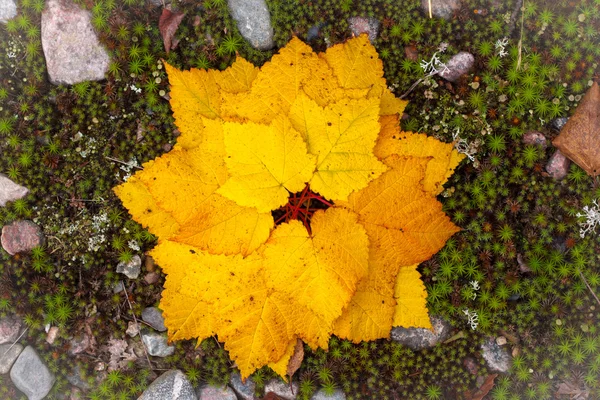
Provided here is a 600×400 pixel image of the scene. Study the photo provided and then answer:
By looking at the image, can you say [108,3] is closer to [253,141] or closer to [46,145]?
[46,145]

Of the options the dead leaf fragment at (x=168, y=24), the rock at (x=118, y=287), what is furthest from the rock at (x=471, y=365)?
the dead leaf fragment at (x=168, y=24)

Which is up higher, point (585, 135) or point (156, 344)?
point (585, 135)

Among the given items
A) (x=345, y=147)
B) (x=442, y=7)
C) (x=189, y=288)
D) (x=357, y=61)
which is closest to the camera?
(x=345, y=147)

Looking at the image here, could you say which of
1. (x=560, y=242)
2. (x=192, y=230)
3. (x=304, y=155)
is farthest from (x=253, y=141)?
(x=560, y=242)

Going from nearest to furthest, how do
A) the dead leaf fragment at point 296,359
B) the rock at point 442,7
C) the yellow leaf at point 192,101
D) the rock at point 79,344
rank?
the yellow leaf at point 192,101 < the dead leaf fragment at point 296,359 < the rock at point 442,7 < the rock at point 79,344

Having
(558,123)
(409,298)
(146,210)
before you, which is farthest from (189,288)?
(558,123)

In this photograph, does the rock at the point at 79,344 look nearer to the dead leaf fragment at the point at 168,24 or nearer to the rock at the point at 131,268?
the rock at the point at 131,268

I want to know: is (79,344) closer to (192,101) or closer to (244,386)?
(244,386)
